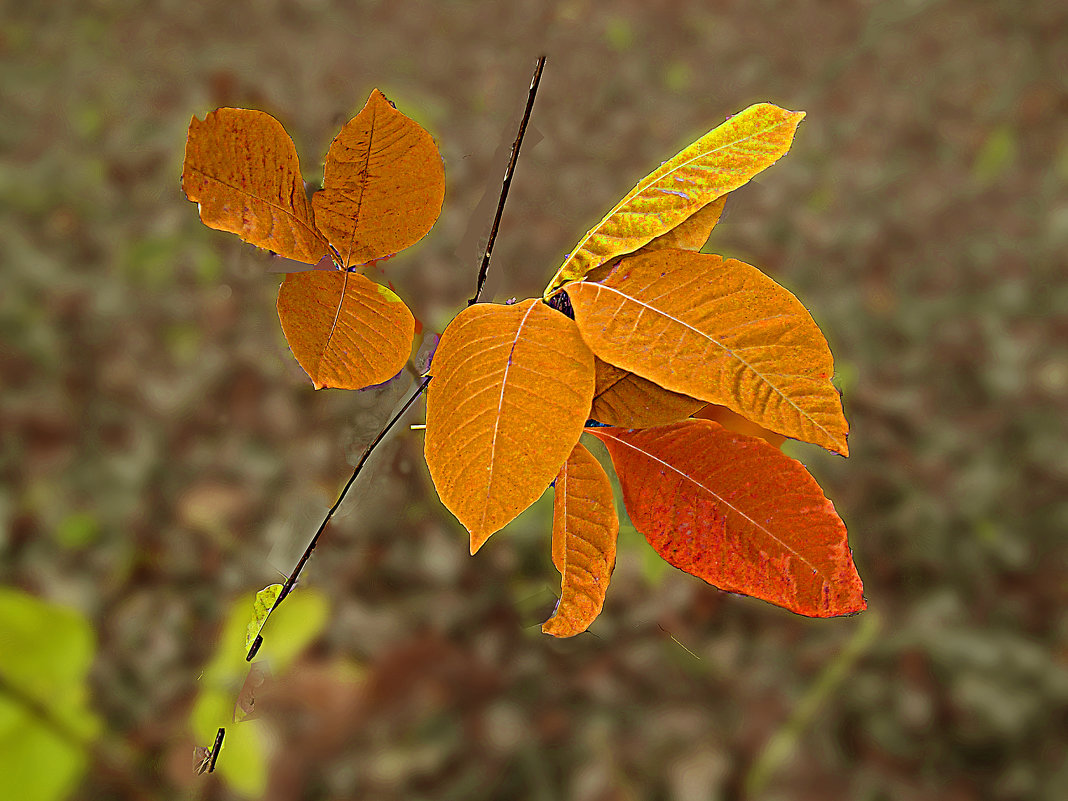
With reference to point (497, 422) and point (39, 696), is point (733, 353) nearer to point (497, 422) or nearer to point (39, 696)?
point (497, 422)

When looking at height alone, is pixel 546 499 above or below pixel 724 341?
below

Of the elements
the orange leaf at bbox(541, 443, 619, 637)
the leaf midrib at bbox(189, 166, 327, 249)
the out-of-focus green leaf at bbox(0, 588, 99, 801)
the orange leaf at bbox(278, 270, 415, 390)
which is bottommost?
the out-of-focus green leaf at bbox(0, 588, 99, 801)

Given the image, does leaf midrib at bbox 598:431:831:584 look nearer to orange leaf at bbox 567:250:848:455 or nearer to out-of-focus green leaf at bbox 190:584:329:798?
orange leaf at bbox 567:250:848:455

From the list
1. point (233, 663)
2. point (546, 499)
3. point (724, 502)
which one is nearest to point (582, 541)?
point (724, 502)

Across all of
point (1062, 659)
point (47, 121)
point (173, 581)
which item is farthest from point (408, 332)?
point (47, 121)

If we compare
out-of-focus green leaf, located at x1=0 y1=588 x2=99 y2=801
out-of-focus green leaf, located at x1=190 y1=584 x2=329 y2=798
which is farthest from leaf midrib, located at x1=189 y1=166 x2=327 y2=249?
out-of-focus green leaf, located at x1=0 y1=588 x2=99 y2=801

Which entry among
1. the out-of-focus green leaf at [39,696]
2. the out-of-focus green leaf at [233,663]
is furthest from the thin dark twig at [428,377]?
the out-of-focus green leaf at [39,696]
